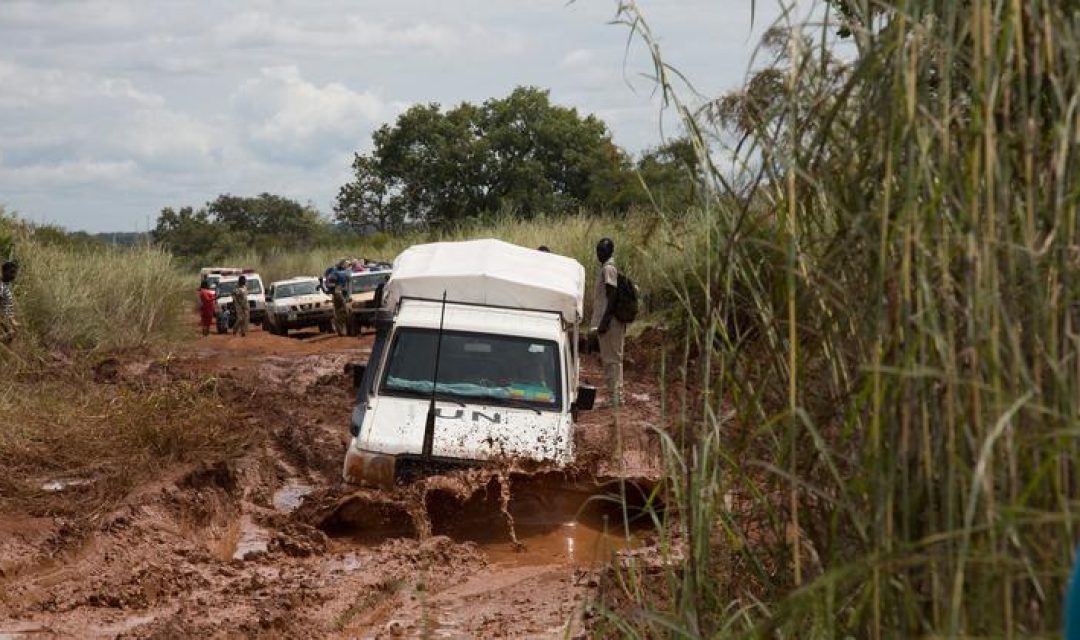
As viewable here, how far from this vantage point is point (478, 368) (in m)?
11.0

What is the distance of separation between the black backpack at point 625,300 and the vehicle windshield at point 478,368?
9.48 feet

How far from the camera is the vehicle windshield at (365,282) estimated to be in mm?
34531

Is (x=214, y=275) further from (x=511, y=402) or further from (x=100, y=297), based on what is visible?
(x=511, y=402)

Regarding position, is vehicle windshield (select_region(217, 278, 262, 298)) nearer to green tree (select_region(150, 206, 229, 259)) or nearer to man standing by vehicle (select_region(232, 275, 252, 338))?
man standing by vehicle (select_region(232, 275, 252, 338))

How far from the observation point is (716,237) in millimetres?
4973

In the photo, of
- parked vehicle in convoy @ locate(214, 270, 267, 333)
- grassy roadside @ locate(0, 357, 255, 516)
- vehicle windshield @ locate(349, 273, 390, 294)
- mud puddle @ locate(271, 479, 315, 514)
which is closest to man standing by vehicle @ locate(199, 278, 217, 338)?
parked vehicle in convoy @ locate(214, 270, 267, 333)

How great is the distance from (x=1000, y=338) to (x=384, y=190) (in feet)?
230

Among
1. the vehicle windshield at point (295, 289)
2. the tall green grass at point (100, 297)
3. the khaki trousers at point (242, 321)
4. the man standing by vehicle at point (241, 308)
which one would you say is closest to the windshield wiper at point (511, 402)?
the tall green grass at point (100, 297)

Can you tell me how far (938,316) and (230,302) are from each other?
130 ft

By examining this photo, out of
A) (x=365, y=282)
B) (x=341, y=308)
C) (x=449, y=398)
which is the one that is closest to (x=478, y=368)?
(x=449, y=398)

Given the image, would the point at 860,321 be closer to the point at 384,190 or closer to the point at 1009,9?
the point at 1009,9

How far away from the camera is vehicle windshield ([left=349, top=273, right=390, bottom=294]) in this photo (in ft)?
113

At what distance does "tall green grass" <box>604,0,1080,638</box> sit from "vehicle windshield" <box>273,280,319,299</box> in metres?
34.9

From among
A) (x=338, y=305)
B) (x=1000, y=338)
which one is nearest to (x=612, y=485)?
(x=1000, y=338)
